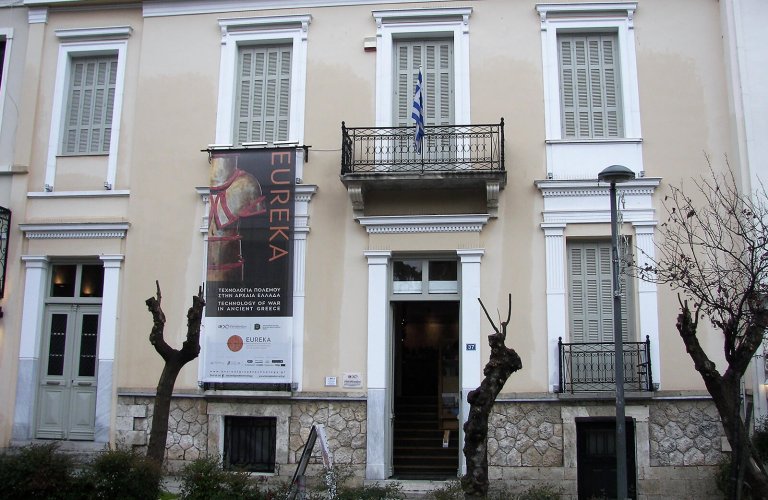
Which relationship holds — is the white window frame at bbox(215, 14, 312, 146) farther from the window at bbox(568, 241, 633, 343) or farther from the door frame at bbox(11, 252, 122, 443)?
the window at bbox(568, 241, 633, 343)

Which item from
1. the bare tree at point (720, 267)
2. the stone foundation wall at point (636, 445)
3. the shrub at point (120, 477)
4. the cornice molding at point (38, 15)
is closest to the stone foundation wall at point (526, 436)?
the stone foundation wall at point (636, 445)

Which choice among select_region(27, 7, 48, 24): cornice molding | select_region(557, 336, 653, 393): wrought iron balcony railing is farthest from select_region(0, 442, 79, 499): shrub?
select_region(27, 7, 48, 24): cornice molding

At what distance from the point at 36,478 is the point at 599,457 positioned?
9.20 m

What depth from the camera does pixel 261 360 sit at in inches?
559

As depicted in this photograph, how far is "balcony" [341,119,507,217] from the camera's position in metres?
13.8

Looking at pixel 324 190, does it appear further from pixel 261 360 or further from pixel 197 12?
pixel 197 12

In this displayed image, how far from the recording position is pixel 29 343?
15.1 m

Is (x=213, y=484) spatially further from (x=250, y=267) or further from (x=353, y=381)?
(x=250, y=267)

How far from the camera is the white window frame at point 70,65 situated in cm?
1557

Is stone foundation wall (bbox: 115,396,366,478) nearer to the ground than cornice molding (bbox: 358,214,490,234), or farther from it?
nearer to the ground

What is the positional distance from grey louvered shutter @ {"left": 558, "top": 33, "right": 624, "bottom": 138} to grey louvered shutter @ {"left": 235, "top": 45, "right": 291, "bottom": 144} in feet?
18.3

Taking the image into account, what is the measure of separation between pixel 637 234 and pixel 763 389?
3429 mm

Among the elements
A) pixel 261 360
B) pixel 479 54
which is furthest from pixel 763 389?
pixel 261 360

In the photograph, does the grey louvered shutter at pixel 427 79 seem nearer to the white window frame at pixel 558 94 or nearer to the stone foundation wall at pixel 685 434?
the white window frame at pixel 558 94
